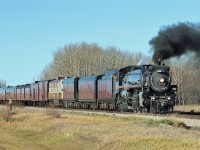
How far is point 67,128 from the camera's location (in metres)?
23.1

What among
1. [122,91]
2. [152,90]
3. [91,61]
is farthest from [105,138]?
[91,61]

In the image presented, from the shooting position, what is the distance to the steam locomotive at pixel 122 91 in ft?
106

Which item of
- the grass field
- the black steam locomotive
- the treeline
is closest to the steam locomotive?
the black steam locomotive

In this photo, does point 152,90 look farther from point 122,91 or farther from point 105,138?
point 105,138

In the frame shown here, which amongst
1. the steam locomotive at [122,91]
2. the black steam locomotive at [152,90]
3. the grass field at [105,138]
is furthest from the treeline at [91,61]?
the grass field at [105,138]

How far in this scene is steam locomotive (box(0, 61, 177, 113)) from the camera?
106ft

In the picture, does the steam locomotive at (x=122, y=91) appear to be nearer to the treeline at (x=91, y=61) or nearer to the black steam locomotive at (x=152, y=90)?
the black steam locomotive at (x=152, y=90)

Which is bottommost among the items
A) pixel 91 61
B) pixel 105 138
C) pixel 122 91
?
pixel 105 138

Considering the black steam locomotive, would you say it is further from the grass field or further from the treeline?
the treeline

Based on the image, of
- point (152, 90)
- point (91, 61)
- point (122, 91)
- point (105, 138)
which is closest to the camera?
point (105, 138)

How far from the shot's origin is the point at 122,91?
1433 inches

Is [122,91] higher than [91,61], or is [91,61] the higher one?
[91,61]

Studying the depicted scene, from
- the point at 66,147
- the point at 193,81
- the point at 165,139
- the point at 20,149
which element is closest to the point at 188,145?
the point at 165,139

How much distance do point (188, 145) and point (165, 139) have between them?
139 centimetres
